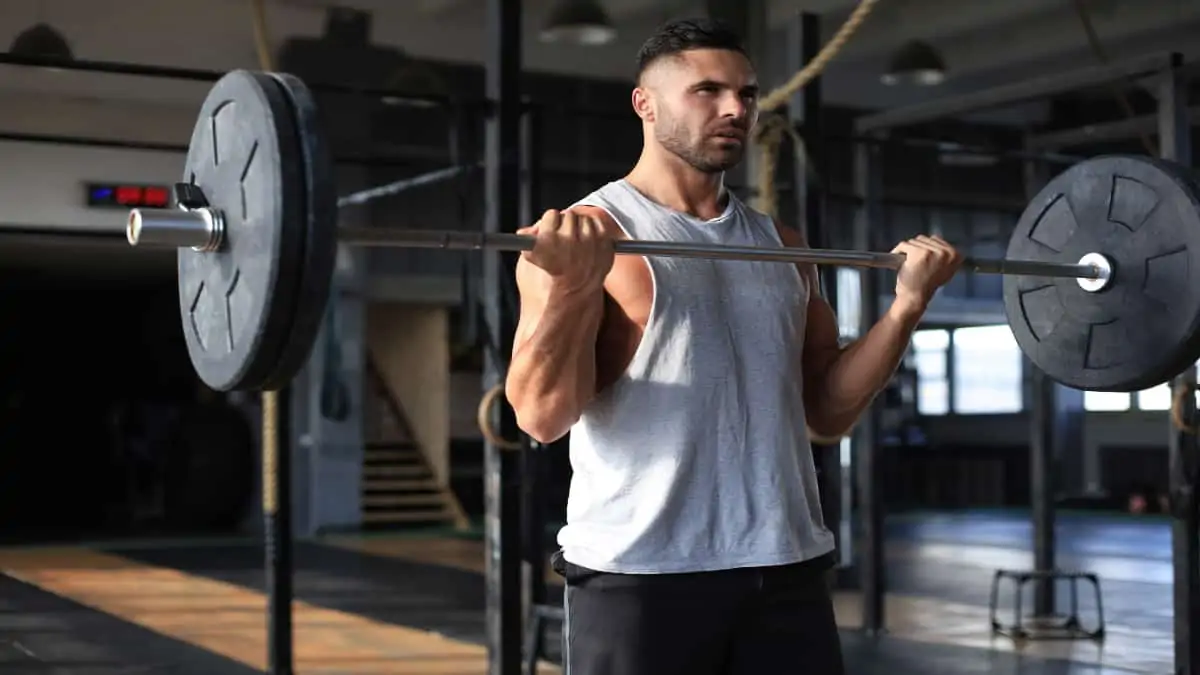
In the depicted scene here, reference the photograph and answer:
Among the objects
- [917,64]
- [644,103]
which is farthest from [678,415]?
[917,64]

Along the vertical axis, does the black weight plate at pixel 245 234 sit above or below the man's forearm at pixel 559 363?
above

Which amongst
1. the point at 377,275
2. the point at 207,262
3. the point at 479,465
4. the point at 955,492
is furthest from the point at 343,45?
the point at 955,492

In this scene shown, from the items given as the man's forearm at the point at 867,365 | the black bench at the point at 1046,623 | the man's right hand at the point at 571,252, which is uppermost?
the man's right hand at the point at 571,252

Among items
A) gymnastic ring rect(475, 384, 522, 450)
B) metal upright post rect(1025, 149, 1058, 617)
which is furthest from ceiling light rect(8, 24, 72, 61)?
metal upright post rect(1025, 149, 1058, 617)

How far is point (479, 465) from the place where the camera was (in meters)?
12.7

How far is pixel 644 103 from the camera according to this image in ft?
5.41

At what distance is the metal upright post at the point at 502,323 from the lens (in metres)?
3.74

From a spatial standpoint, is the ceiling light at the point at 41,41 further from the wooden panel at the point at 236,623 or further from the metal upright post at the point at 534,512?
the metal upright post at the point at 534,512

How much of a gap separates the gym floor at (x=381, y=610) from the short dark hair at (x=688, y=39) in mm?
3028

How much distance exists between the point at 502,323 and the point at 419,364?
817 centimetres

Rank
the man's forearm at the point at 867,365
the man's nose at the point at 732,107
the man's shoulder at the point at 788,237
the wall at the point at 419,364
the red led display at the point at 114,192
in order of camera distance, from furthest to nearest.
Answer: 1. the wall at the point at 419,364
2. the red led display at the point at 114,192
3. the man's shoulder at the point at 788,237
4. the man's forearm at the point at 867,365
5. the man's nose at the point at 732,107

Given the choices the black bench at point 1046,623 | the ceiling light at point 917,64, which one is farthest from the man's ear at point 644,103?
the ceiling light at point 917,64

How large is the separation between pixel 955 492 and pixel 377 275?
684 cm

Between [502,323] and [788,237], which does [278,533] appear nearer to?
[502,323]
